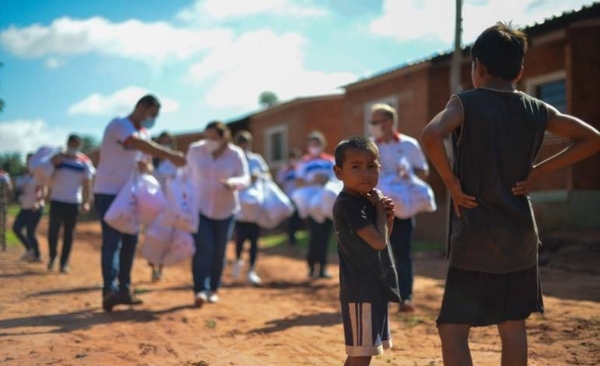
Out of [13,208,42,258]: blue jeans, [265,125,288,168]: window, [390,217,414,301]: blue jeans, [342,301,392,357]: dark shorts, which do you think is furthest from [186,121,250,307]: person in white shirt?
[265,125,288,168]: window

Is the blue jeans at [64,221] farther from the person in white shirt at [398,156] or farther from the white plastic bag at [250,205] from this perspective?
the person in white shirt at [398,156]

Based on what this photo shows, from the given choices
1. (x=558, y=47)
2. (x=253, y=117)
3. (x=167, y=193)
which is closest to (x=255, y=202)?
(x=167, y=193)

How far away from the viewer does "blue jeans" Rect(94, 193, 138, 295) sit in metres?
6.30

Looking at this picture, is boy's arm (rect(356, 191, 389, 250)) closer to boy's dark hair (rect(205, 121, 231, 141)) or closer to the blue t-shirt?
the blue t-shirt

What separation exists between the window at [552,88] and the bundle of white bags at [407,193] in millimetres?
6678

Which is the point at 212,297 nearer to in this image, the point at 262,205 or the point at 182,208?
the point at 182,208

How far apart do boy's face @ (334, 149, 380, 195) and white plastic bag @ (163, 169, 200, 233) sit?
3.84m

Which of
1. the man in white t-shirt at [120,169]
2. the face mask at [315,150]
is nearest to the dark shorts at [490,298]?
the man in white t-shirt at [120,169]

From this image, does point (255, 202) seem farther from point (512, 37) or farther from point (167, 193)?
point (512, 37)

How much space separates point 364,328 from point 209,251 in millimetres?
4036

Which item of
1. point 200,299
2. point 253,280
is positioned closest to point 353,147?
point 200,299

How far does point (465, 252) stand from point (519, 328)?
461 mm

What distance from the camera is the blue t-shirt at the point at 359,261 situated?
3.21m

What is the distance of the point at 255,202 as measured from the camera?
29.7 feet
